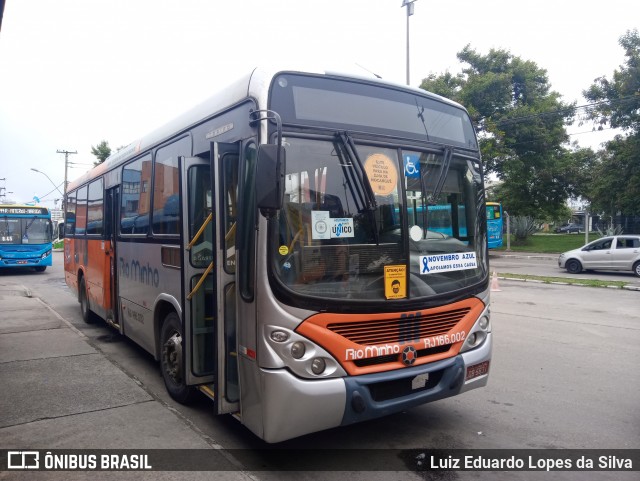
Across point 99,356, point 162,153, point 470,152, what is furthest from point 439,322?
point 99,356

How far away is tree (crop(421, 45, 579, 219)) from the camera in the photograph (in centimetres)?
3120

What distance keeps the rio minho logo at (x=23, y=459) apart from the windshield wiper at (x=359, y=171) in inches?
132

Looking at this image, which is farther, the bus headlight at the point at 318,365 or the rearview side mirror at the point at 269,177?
the bus headlight at the point at 318,365

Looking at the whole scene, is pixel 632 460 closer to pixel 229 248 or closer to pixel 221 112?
pixel 229 248

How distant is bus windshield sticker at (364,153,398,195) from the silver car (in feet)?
57.8

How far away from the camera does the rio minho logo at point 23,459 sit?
4031 millimetres

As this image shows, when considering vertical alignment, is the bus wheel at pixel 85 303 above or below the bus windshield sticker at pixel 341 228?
below

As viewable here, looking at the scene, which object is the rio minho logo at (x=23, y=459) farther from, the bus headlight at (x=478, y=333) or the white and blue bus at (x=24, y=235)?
the white and blue bus at (x=24, y=235)

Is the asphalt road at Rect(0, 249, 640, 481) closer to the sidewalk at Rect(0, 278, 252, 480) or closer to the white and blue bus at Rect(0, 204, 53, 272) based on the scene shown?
the sidewalk at Rect(0, 278, 252, 480)

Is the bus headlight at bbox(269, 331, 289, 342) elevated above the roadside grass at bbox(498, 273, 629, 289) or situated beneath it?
elevated above

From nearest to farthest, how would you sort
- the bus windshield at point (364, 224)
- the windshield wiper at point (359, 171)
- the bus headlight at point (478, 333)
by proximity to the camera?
the bus windshield at point (364, 224) < the windshield wiper at point (359, 171) < the bus headlight at point (478, 333)

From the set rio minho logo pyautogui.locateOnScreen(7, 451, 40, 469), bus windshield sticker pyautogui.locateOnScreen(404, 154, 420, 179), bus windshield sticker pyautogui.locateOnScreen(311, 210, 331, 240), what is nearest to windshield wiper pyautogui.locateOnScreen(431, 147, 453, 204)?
bus windshield sticker pyautogui.locateOnScreen(404, 154, 420, 179)

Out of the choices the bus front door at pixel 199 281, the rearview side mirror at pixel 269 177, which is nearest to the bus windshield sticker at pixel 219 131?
the bus front door at pixel 199 281

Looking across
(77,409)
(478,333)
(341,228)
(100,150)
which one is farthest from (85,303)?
(100,150)
